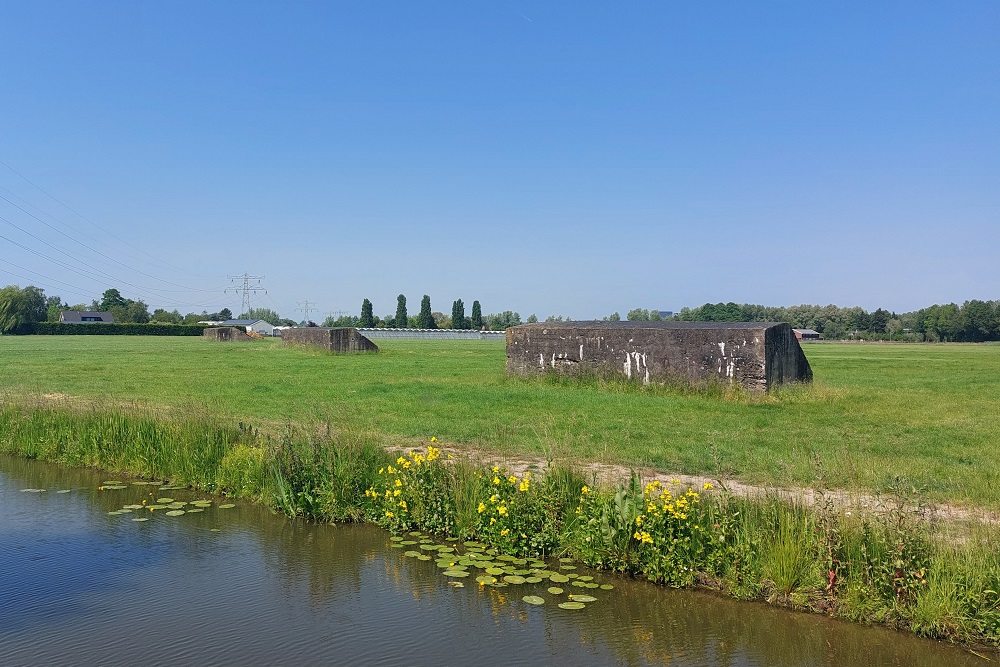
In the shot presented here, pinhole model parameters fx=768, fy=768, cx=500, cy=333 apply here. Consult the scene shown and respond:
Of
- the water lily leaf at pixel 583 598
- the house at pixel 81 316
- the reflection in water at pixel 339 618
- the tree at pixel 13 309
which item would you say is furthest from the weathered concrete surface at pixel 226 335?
the house at pixel 81 316

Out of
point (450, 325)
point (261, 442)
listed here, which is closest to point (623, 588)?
point (261, 442)

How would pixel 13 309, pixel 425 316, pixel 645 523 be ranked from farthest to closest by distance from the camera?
pixel 425 316, pixel 13 309, pixel 645 523

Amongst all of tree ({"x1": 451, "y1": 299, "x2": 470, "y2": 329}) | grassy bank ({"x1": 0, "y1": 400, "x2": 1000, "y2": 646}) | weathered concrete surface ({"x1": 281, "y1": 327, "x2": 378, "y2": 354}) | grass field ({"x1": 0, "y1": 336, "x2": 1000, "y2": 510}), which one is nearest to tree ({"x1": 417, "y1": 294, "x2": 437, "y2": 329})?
tree ({"x1": 451, "y1": 299, "x2": 470, "y2": 329})

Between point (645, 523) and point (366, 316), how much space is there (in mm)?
156961

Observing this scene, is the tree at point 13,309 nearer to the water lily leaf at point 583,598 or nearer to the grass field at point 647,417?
the grass field at point 647,417

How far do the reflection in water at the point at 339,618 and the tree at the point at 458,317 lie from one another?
151443mm

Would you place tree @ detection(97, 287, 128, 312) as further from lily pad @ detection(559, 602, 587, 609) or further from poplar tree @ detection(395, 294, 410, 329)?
lily pad @ detection(559, 602, 587, 609)

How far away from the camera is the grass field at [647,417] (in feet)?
34.2

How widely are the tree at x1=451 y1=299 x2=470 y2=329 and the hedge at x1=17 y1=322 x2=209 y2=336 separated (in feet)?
195

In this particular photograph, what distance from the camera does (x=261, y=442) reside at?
11.8 metres

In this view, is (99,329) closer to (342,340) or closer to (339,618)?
(342,340)

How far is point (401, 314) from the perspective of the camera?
16950 cm

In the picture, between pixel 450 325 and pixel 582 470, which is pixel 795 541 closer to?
pixel 582 470

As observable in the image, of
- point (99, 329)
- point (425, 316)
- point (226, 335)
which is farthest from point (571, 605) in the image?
point (425, 316)
